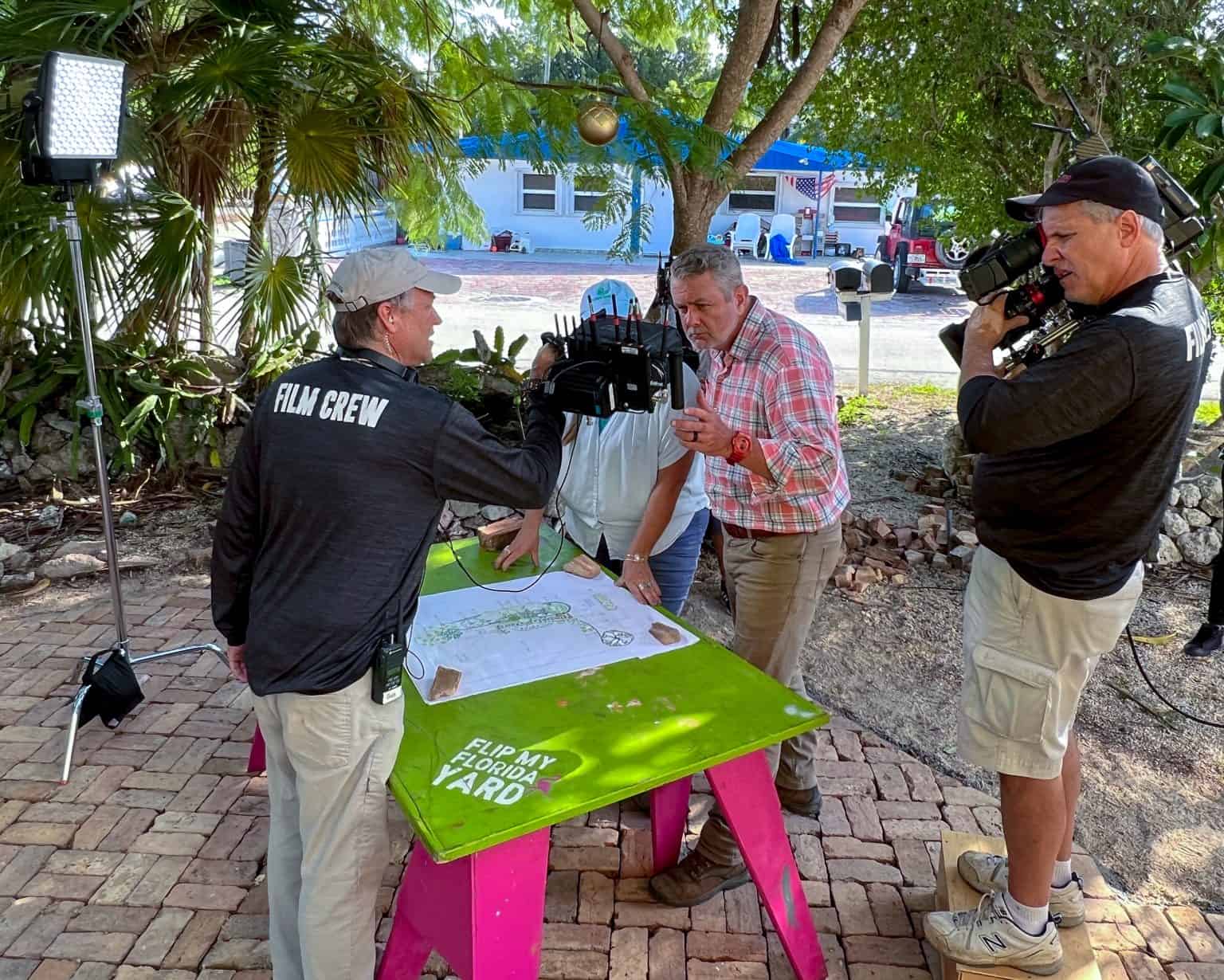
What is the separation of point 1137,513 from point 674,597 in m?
1.57

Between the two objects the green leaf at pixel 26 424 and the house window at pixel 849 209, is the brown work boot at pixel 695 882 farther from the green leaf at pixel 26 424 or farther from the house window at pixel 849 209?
the house window at pixel 849 209

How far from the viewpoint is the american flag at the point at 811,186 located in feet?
74.2

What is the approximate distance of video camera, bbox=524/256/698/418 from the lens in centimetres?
218

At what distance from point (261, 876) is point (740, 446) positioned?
1915mm

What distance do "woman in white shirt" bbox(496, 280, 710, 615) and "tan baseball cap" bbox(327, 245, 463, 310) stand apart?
88 cm

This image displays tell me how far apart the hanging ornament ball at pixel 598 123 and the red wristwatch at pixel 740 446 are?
8.24 feet

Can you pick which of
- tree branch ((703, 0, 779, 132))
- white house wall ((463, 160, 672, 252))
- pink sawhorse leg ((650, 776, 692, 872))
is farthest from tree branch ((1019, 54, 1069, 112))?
white house wall ((463, 160, 672, 252))

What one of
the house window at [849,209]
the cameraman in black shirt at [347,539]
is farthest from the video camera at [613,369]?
the house window at [849,209]

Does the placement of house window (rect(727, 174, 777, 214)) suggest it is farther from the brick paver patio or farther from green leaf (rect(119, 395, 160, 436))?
the brick paver patio

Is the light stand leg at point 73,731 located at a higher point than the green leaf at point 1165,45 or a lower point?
lower

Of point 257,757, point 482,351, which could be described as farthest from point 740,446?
point 482,351

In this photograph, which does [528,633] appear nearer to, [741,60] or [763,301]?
[741,60]

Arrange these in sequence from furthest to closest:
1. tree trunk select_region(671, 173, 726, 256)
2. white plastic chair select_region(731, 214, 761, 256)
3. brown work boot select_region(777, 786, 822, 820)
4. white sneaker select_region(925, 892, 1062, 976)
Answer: white plastic chair select_region(731, 214, 761, 256)
tree trunk select_region(671, 173, 726, 256)
brown work boot select_region(777, 786, 822, 820)
white sneaker select_region(925, 892, 1062, 976)

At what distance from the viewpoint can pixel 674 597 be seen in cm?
327
